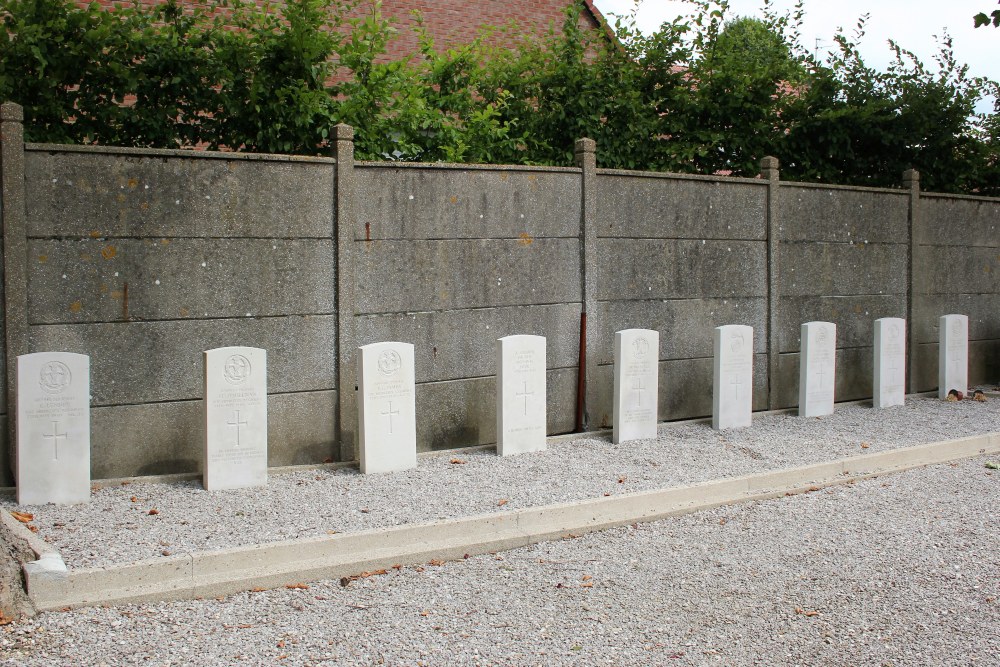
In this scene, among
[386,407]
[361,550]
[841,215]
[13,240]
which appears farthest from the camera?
[841,215]

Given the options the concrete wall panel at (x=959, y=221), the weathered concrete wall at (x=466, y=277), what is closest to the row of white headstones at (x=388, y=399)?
the weathered concrete wall at (x=466, y=277)

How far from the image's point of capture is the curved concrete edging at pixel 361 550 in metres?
4.48

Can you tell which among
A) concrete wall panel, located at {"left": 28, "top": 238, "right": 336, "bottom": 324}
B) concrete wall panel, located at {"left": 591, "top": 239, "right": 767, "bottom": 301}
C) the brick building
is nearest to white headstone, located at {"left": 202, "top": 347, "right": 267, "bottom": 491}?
concrete wall panel, located at {"left": 28, "top": 238, "right": 336, "bottom": 324}

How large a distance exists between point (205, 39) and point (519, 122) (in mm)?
3286

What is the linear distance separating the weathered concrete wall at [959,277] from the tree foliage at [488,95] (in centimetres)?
56

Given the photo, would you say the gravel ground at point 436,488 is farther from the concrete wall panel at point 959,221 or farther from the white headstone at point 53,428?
the concrete wall panel at point 959,221

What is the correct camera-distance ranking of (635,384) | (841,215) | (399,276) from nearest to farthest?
1. (399,276)
2. (635,384)
3. (841,215)

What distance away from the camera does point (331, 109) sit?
7.73 m

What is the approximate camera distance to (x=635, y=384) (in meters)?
8.19

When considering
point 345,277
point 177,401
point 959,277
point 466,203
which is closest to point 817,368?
point 959,277

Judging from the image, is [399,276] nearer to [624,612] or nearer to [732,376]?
[732,376]

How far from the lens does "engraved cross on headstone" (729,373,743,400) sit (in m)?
8.78

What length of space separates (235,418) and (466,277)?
7.70 ft

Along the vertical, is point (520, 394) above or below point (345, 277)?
below
